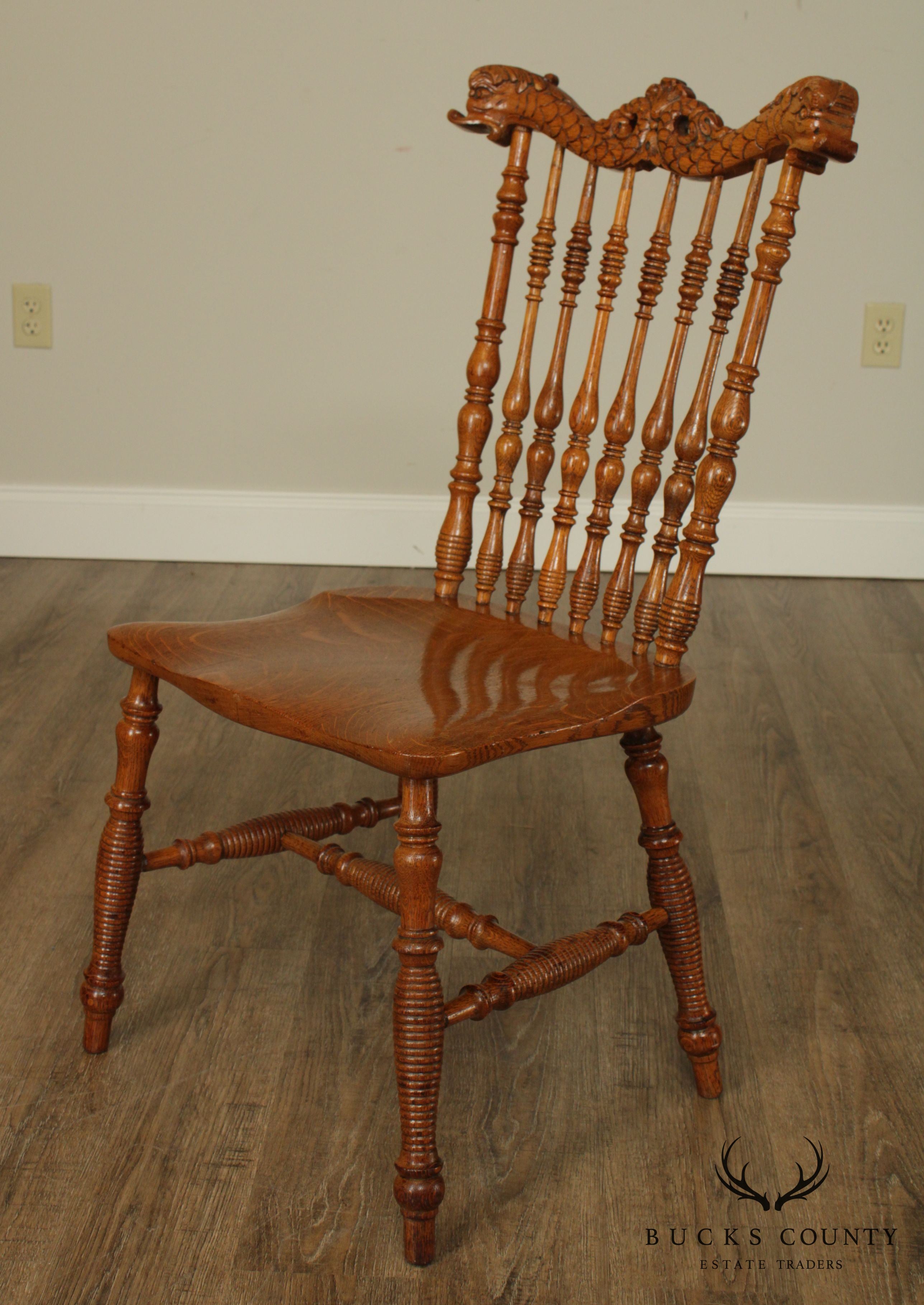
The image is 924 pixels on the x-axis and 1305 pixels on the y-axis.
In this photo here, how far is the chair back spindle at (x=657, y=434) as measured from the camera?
1020 mm

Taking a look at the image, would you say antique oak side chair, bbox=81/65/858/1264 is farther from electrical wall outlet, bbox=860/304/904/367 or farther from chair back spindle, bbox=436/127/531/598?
electrical wall outlet, bbox=860/304/904/367

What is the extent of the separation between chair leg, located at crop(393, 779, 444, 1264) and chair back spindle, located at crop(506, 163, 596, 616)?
13.7 inches

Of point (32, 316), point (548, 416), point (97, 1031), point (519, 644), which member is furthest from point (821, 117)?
point (32, 316)

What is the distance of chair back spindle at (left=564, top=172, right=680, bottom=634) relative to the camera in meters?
1.06

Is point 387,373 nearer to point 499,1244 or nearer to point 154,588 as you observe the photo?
point 154,588

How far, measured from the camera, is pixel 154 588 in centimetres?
240

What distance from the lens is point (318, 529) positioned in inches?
102

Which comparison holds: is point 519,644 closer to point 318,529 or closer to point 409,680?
point 409,680

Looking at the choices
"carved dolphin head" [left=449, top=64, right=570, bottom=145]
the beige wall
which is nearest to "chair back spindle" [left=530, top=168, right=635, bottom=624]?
"carved dolphin head" [left=449, top=64, right=570, bottom=145]

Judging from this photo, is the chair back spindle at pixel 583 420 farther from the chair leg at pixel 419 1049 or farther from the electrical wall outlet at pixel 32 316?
the electrical wall outlet at pixel 32 316

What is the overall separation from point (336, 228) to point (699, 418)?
1649 mm

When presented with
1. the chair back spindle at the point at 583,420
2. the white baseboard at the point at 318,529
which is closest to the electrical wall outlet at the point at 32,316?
the white baseboard at the point at 318,529

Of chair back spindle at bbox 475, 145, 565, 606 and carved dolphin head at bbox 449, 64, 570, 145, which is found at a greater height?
carved dolphin head at bbox 449, 64, 570, 145

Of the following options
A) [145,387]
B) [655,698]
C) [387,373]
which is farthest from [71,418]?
[655,698]
